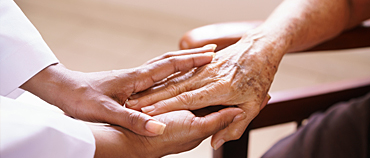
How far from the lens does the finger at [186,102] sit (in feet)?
2.87

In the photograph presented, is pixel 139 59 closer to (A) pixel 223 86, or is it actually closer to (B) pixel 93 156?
(A) pixel 223 86

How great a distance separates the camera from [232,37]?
1.02 m

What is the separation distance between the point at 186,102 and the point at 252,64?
216 mm

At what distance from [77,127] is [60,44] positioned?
8.18ft

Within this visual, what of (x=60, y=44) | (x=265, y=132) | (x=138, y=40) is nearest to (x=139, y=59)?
(x=138, y=40)

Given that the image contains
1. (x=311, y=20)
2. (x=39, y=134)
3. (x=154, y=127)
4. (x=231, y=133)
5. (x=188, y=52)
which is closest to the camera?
(x=39, y=134)

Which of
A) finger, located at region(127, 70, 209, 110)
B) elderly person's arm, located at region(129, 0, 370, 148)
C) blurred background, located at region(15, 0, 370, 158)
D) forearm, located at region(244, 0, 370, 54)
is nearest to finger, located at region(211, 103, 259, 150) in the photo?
elderly person's arm, located at region(129, 0, 370, 148)

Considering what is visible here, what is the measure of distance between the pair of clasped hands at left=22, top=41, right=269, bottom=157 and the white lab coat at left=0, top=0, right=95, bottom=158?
0.12 feet

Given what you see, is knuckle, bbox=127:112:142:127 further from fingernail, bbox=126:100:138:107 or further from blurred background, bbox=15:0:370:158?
blurred background, bbox=15:0:370:158

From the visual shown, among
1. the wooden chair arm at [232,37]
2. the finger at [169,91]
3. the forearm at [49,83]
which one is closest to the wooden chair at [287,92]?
the wooden chair arm at [232,37]

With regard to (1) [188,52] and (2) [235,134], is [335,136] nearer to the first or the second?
(2) [235,134]

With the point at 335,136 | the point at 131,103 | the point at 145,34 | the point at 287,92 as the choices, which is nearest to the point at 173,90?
the point at 131,103

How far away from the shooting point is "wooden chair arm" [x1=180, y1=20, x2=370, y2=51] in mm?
1001

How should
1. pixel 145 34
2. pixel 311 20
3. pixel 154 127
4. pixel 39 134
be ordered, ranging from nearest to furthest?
pixel 39 134 → pixel 154 127 → pixel 311 20 → pixel 145 34
